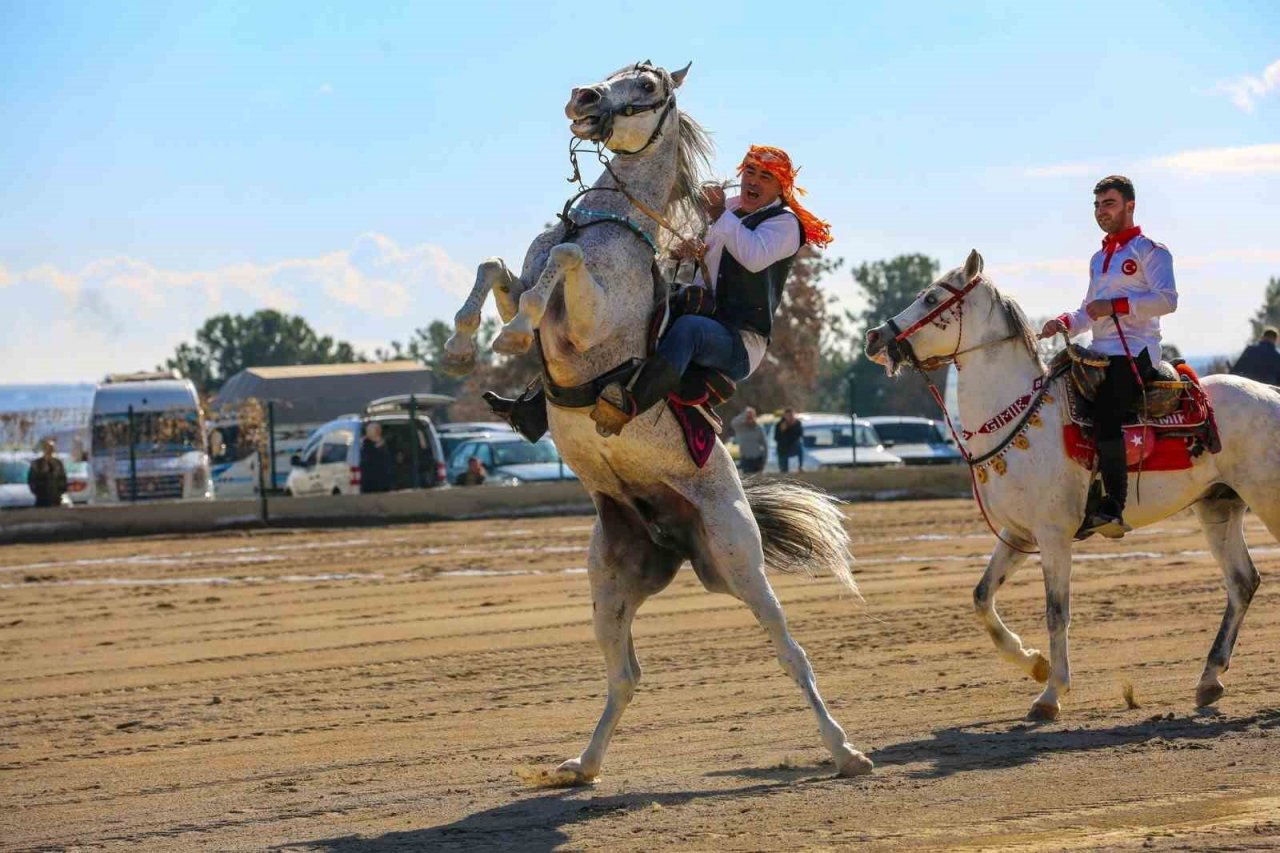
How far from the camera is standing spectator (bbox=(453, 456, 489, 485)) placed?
3210cm

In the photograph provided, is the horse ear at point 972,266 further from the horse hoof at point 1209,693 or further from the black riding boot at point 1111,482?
the horse hoof at point 1209,693

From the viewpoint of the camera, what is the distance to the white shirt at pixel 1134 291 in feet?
30.0

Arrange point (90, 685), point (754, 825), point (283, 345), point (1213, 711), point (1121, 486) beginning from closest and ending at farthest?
point (754, 825) → point (1213, 711) → point (1121, 486) → point (90, 685) → point (283, 345)

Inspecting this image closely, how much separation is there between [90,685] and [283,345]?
4693 inches

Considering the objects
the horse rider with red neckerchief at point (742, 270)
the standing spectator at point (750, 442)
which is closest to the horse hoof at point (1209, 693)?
the horse rider with red neckerchief at point (742, 270)

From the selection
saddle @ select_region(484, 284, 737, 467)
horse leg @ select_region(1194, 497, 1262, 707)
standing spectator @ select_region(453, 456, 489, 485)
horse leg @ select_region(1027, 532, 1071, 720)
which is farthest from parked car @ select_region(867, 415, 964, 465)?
saddle @ select_region(484, 284, 737, 467)

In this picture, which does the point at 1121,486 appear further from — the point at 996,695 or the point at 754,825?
the point at 754,825

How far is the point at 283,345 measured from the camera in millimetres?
127688

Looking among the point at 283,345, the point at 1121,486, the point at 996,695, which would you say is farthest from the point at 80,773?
the point at 283,345

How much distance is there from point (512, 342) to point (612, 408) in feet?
1.94

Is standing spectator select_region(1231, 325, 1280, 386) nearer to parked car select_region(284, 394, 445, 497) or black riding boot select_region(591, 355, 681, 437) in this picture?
parked car select_region(284, 394, 445, 497)

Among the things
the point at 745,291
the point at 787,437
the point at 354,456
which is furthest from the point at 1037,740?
the point at 354,456

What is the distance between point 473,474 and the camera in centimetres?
3225

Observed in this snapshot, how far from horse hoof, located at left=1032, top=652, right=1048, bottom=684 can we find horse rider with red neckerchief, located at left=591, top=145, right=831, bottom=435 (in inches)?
116
